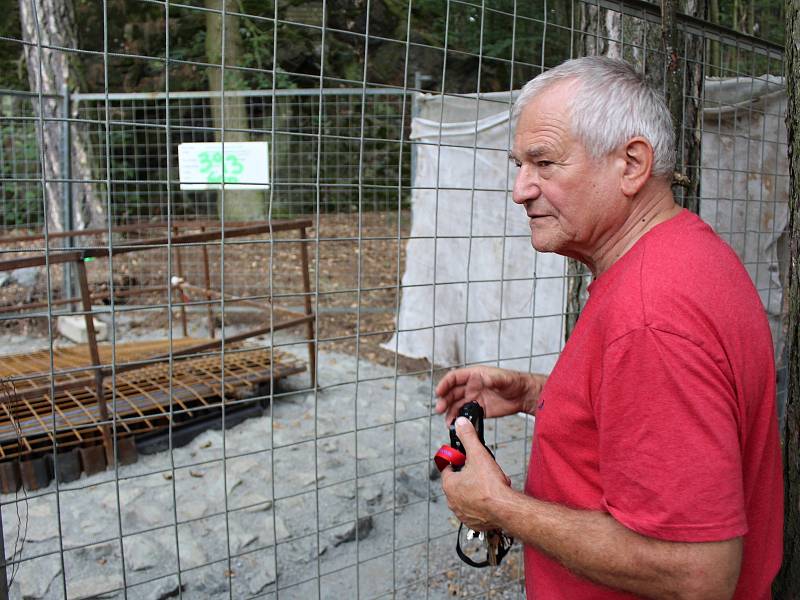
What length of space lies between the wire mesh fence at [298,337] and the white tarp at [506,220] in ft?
0.08

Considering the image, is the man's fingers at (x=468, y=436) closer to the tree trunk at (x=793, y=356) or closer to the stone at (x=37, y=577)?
the tree trunk at (x=793, y=356)

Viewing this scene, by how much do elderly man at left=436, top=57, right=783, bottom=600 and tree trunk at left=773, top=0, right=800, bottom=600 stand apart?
0.50 meters

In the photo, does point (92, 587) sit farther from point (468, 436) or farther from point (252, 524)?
point (468, 436)

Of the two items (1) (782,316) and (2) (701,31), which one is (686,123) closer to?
(2) (701,31)

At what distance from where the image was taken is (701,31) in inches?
107

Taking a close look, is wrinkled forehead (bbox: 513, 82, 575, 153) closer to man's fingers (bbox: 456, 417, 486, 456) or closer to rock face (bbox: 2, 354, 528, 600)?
man's fingers (bbox: 456, 417, 486, 456)

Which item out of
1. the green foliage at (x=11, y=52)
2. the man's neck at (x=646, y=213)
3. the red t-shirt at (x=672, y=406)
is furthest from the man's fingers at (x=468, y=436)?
the green foliage at (x=11, y=52)

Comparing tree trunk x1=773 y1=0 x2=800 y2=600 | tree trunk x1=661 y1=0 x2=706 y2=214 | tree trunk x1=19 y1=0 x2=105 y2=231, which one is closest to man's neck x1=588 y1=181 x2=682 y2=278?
tree trunk x1=773 y1=0 x2=800 y2=600

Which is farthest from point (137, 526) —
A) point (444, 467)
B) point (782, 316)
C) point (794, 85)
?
point (782, 316)

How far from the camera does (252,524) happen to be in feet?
10.4

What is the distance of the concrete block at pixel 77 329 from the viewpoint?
264 inches

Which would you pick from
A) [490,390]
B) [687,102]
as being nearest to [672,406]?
[490,390]

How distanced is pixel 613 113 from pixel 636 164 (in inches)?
4.0

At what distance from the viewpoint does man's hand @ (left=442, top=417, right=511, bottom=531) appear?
1285 mm
